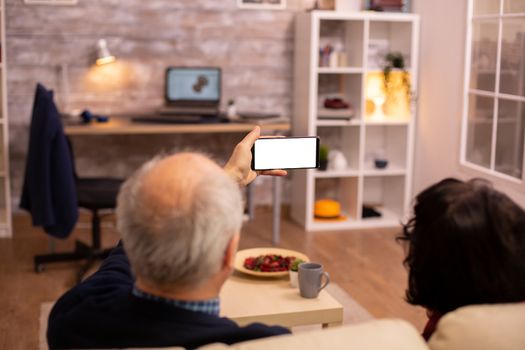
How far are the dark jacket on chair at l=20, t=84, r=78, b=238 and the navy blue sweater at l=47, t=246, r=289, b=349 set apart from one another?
2.58 m

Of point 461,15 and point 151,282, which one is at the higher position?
point 461,15

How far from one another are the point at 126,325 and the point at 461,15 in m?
3.94

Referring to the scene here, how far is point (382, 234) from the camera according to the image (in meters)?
5.13

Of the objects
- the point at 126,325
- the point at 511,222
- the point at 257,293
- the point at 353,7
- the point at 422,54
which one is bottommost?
the point at 257,293

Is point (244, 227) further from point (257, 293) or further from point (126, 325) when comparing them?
point (126, 325)

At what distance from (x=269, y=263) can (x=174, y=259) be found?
166 cm

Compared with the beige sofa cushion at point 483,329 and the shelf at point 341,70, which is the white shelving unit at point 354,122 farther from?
the beige sofa cushion at point 483,329

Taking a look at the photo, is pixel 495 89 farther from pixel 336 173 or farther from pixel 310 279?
pixel 310 279

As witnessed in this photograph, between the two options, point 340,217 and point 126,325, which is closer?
point 126,325

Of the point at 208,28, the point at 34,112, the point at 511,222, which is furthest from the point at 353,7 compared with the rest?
the point at 511,222

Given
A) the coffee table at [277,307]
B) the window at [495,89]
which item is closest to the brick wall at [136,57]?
the window at [495,89]

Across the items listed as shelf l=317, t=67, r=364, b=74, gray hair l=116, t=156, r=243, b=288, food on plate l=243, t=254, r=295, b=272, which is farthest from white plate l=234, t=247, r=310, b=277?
shelf l=317, t=67, r=364, b=74

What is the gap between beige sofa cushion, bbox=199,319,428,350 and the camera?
3.74ft

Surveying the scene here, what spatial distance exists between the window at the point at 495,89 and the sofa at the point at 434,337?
309 centimetres
